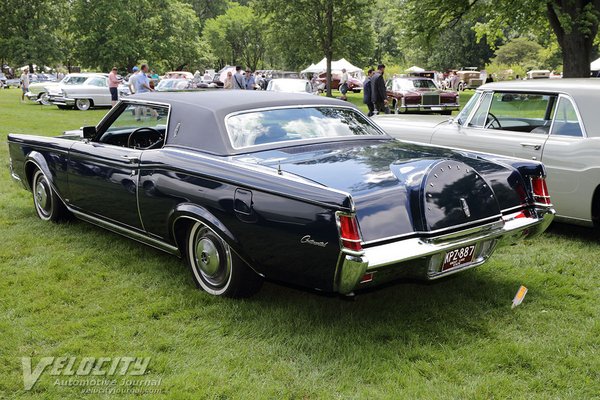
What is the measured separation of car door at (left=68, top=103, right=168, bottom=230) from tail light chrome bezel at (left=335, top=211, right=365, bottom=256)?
1.98 m

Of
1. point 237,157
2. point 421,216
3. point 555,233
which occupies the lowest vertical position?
point 555,233

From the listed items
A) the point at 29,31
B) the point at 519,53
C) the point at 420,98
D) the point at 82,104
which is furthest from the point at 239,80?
the point at 519,53

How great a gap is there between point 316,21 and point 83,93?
47.5ft

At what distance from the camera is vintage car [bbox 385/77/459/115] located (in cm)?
2130

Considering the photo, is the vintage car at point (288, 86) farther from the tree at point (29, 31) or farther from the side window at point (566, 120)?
the tree at point (29, 31)

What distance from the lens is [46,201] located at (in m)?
5.98

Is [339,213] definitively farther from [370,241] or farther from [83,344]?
[83,344]

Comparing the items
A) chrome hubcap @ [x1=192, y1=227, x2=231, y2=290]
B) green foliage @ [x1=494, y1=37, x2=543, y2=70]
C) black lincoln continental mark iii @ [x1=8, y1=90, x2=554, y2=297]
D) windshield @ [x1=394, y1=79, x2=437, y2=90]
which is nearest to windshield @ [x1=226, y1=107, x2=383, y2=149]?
black lincoln continental mark iii @ [x1=8, y1=90, x2=554, y2=297]

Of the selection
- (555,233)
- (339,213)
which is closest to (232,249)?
(339,213)

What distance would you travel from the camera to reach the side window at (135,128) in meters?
5.22

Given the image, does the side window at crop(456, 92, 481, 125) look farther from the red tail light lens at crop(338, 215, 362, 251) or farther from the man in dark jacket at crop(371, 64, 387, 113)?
the man in dark jacket at crop(371, 64, 387, 113)

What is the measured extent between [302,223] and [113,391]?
1.31 metres

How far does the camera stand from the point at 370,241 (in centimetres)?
328

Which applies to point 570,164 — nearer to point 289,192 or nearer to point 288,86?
point 289,192
